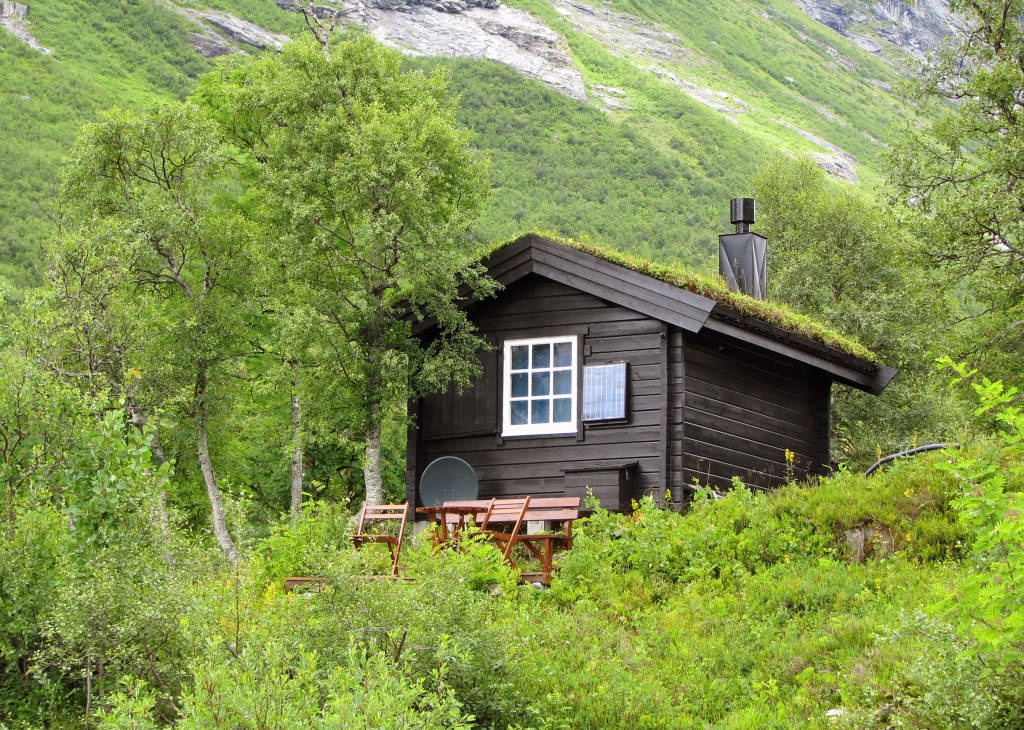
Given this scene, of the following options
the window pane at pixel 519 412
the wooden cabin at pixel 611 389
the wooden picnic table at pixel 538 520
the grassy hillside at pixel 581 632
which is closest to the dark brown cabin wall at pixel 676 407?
the wooden cabin at pixel 611 389

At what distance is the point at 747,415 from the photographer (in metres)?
18.6

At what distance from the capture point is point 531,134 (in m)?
98.5

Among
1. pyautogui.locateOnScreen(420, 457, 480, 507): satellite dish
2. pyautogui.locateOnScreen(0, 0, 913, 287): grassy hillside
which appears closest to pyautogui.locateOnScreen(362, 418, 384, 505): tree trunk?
pyautogui.locateOnScreen(420, 457, 480, 507): satellite dish

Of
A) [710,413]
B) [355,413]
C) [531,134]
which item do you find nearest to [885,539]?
[710,413]

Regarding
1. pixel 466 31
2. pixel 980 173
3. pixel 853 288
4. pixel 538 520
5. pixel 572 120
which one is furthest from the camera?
pixel 466 31

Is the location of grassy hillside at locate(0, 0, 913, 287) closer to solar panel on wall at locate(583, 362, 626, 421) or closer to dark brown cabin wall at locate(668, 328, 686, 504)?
solar panel on wall at locate(583, 362, 626, 421)

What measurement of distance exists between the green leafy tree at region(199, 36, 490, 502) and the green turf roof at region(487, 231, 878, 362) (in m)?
A: 1.28

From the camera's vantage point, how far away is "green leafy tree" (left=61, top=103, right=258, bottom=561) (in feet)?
74.6

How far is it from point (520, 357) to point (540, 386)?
0.59 metres

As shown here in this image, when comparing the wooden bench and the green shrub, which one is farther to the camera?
the wooden bench

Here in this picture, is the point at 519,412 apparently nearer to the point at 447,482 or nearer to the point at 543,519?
the point at 447,482

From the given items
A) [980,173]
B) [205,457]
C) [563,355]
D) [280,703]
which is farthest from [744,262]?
[280,703]

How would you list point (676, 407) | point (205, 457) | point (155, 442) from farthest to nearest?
point (205, 457) < point (155, 442) < point (676, 407)

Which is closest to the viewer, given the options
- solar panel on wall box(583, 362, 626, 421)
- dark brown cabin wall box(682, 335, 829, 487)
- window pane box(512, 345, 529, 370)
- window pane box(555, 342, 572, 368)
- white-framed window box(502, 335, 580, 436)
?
solar panel on wall box(583, 362, 626, 421)
